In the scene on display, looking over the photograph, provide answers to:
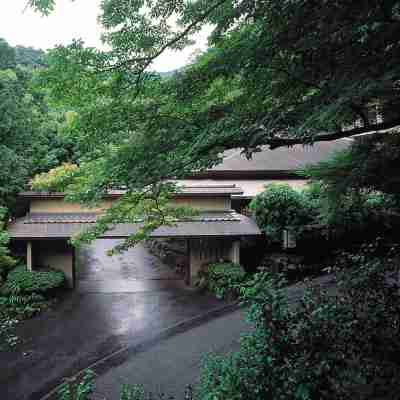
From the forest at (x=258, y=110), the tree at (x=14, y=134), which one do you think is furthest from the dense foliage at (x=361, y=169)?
the tree at (x=14, y=134)

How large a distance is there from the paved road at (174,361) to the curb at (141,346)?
192 millimetres

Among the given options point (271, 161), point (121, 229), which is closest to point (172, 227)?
point (121, 229)

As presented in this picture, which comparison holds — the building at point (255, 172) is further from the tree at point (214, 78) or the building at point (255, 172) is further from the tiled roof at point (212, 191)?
the tree at point (214, 78)

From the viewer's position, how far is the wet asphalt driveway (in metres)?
7.94

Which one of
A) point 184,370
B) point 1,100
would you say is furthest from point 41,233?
point 184,370

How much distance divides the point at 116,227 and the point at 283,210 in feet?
19.6

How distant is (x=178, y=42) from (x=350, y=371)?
4424mm

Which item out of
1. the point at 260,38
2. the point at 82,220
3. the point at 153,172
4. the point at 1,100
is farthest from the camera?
the point at 82,220

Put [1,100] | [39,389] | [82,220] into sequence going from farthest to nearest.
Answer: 1. [82,220]
2. [1,100]
3. [39,389]

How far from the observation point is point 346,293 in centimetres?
609

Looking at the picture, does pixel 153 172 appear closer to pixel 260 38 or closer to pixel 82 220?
pixel 260 38

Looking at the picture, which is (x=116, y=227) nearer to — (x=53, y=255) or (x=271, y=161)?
(x=53, y=255)

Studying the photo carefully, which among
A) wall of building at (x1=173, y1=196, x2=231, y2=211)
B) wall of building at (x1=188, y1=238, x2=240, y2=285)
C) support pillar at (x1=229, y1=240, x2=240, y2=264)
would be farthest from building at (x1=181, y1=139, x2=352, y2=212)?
support pillar at (x1=229, y1=240, x2=240, y2=264)

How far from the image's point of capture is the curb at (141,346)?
24.9ft
